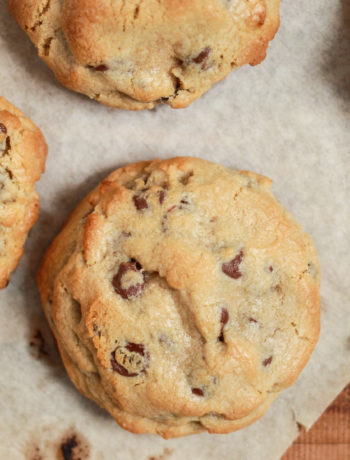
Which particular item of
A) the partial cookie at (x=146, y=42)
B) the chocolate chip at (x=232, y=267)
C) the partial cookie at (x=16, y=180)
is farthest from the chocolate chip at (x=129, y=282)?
the partial cookie at (x=146, y=42)

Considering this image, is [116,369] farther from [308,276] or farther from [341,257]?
[341,257]

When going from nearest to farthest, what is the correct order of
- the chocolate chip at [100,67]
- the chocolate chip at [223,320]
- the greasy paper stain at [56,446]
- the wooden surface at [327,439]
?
the chocolate chip at [223,320] < the chocolate chip at [100,67] < the greasy paper stain at [56,446] < the wooden surface at [327,439]

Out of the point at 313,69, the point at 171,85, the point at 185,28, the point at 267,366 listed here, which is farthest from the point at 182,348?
the point at 313,69

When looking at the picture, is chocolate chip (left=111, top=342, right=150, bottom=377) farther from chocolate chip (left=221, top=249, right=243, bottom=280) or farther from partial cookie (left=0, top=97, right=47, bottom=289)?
partial cookie (left=0, top=97, right=47, bottom=289)

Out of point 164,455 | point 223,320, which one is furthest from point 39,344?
point 223,320

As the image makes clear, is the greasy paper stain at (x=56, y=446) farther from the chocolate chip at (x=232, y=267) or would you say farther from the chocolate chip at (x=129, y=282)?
the chocolate chip at (x=232, y=267)

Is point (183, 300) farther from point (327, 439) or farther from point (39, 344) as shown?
point (327, 439)
